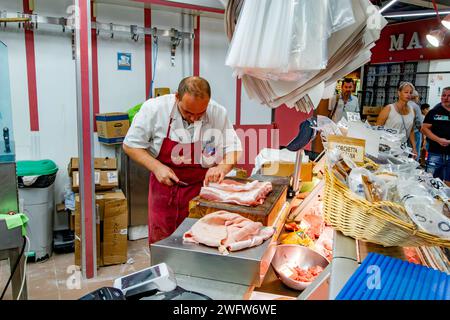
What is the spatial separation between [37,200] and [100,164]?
2.47 feet

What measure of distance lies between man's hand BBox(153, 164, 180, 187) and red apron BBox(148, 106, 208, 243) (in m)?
0.14

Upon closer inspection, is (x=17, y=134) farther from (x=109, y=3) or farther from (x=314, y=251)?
(x=314, y=251)

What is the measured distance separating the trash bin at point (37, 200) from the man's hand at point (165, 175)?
182cm

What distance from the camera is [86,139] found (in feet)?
11.4

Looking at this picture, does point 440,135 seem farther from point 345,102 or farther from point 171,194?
point 171,194

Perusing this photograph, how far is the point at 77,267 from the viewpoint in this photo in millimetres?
3912

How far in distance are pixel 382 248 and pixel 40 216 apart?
147 inches

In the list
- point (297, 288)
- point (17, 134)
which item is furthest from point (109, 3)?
point (297, 288)

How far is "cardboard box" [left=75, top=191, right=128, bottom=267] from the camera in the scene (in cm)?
404

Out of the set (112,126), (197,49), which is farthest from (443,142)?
(112,126)

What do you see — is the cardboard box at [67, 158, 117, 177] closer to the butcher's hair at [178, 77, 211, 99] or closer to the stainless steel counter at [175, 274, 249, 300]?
the butcher's hair at [178, 77, 211, 99]

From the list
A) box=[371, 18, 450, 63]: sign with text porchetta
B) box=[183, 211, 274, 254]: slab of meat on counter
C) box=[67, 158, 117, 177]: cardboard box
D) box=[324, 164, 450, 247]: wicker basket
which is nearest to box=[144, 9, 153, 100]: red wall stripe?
box=[67, 158, 117, 177]: cardboard box

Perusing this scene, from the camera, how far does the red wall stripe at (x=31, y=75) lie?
163 inches

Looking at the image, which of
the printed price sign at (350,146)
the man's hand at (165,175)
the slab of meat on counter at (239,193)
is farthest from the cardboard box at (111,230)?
the printed price sign at (350,146)
